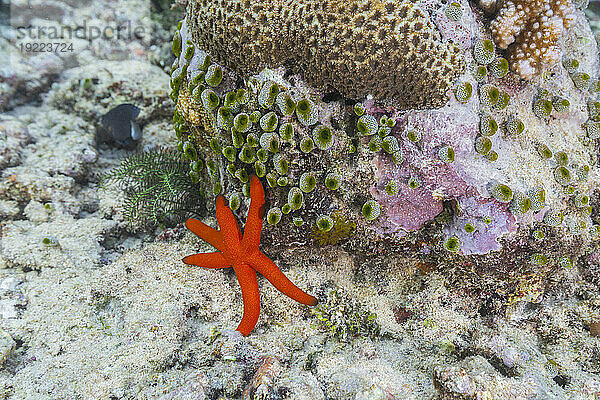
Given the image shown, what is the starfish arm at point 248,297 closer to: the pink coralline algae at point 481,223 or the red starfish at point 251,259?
the red starfish at point 251,259

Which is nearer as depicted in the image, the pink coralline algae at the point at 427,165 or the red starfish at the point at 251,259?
the pink coralline algae at the point at 427,165

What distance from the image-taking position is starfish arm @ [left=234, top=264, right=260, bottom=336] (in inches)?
116

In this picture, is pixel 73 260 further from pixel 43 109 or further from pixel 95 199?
pixel 43 109

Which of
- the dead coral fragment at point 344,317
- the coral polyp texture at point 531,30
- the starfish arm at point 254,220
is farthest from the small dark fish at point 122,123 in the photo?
the coral polyp texture at point 531,30

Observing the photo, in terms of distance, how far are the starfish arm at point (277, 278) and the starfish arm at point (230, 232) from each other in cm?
14

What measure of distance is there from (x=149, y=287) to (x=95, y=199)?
168 cm

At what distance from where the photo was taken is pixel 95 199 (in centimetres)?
445

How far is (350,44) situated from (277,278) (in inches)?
69.0

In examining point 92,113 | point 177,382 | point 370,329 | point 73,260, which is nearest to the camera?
point 177,382

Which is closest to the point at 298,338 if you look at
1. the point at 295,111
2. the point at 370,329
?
the point at 370,329

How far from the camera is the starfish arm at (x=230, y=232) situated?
121 inches

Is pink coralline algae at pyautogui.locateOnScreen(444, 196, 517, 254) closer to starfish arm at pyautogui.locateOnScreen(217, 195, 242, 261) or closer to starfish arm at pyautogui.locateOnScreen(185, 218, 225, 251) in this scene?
starfish arm at pyautogui.locateOnScreen(217, 195, 242, 261)

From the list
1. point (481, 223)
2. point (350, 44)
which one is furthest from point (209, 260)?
point (481, 223)

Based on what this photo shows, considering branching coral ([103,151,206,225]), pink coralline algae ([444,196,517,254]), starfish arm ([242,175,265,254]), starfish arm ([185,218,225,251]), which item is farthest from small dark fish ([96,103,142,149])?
pink coralline algae ([444,196,517,254])
